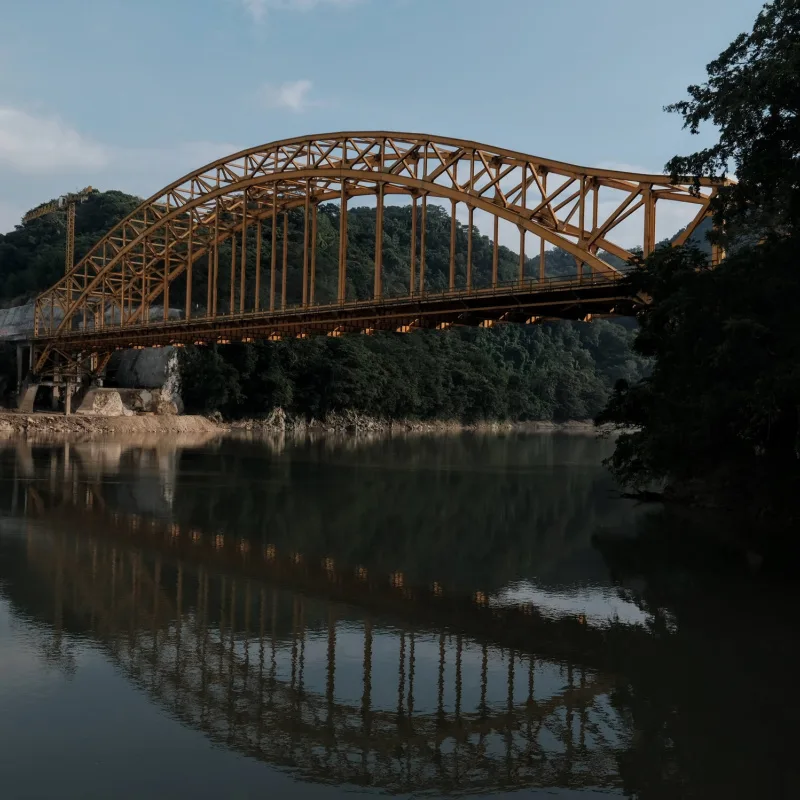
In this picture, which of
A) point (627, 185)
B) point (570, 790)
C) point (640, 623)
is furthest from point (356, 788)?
point (627, 185)

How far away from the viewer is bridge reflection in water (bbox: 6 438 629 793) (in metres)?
9.23

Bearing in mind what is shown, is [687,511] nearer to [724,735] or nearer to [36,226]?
[724,735]

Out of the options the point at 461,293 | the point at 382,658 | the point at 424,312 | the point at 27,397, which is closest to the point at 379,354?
the point at 27,397

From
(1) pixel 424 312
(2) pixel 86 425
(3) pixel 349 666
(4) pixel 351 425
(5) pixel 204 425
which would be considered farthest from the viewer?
(4) pixel 351 425

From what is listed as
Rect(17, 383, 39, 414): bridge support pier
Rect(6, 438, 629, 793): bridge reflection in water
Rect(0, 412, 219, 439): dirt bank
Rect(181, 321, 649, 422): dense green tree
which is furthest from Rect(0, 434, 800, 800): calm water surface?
Rect(181, 321, 649, 422): dense green tree

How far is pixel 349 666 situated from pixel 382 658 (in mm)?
582

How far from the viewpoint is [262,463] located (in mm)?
43969

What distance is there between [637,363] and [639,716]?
15600cm

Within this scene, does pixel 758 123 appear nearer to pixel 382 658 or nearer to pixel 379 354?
pixel 382 658

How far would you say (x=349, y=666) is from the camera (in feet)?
39.5

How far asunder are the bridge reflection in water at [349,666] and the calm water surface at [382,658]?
4 cm

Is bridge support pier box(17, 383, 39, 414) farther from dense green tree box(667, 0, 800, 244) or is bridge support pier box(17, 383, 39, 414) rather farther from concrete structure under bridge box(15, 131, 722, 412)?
dense green tree box(667, 0, 800, 244)

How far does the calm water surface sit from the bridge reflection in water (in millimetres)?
44

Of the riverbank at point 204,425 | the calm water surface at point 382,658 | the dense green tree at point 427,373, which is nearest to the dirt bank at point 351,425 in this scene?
the riverbank at point 204,425
